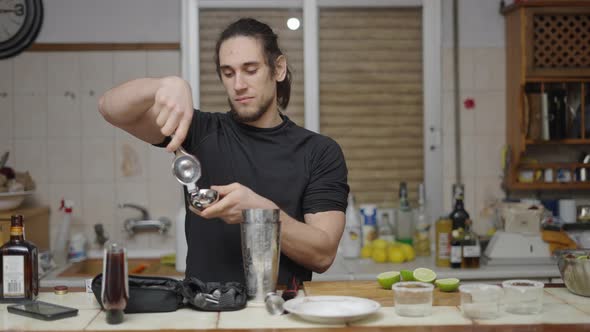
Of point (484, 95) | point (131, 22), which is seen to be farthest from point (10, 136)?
point (484, 95)

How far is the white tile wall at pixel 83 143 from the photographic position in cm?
362

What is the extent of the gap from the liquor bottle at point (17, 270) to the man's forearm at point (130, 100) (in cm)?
38

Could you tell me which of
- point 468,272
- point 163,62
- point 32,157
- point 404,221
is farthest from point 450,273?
point 32,157

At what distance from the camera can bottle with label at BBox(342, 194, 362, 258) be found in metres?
3.44

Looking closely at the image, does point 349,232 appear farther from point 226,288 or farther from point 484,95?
point 226,288

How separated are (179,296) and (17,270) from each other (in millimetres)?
431

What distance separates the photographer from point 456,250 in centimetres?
314

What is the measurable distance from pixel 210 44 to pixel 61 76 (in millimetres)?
801

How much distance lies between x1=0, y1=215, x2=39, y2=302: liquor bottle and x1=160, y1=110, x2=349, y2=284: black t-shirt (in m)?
0.46

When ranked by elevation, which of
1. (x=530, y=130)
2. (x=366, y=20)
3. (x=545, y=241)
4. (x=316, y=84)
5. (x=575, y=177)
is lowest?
(x=545, y=241)

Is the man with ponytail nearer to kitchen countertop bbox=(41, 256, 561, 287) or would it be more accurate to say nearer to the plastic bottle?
kitchen countertop bbox=(41, 256, 561, 287)

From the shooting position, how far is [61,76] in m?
3.64

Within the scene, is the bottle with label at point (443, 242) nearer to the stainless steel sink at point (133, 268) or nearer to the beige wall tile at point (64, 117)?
the stainless steel sink at point (133, 268)

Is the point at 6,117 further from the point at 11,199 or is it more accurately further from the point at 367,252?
the point at 367,252
